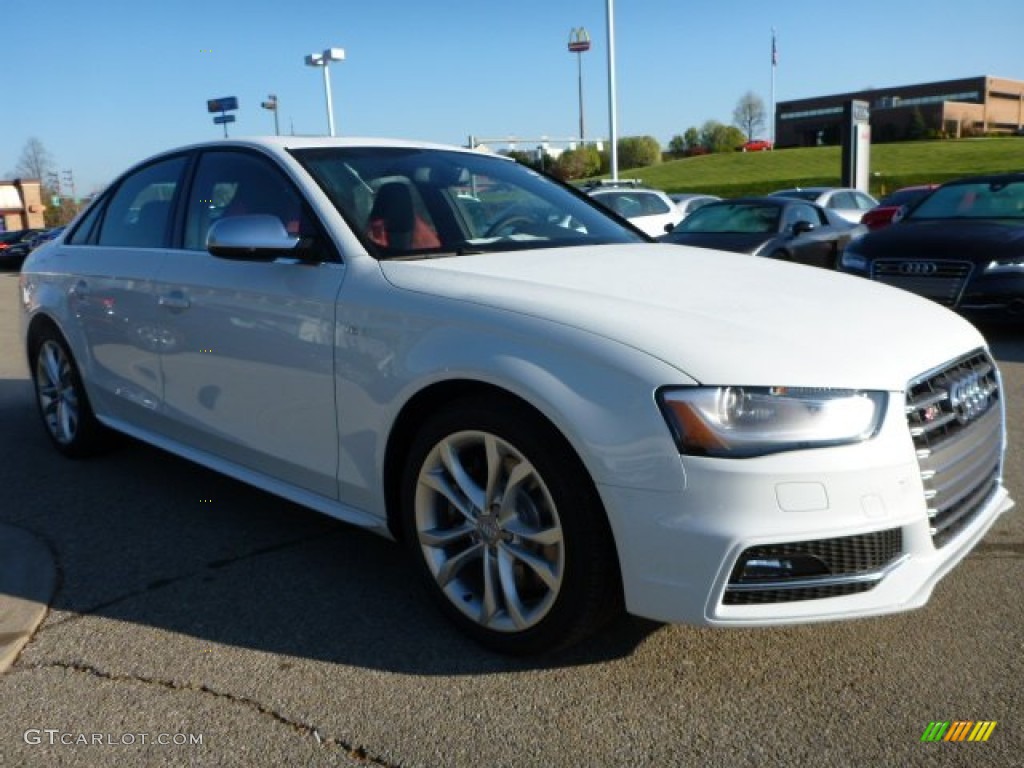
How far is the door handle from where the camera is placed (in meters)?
3.73

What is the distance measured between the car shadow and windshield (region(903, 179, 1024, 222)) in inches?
293

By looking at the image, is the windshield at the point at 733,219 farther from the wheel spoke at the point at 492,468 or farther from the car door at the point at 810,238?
the wheel spoke at the point at 492,468

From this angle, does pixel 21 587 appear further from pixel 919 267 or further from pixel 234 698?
pixel 919 267

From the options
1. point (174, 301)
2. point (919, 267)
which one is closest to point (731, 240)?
point (919, 267)

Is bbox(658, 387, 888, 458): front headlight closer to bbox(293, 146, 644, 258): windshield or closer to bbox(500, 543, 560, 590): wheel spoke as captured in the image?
bbox(500, 543, 560, 590): wheel spoke

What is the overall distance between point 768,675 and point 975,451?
0.90 m

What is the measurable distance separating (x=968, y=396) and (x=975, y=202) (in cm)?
737

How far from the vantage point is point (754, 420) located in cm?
229

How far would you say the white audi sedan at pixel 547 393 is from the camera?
229 centimetres

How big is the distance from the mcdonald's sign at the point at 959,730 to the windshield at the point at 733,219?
9291 mm

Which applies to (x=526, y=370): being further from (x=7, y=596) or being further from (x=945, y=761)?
(x=7, y=596)

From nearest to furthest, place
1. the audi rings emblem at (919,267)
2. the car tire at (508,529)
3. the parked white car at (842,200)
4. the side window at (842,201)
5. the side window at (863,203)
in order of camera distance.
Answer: the car tire at (508,529), the audi rings emblem at (919,267), the parked white car at (842,200), the side window at (842,201), the side window at (863,203)

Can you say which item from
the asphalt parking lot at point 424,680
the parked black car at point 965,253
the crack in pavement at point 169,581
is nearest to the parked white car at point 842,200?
the parked black car at point 965,253

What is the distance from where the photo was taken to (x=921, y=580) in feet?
7.89
